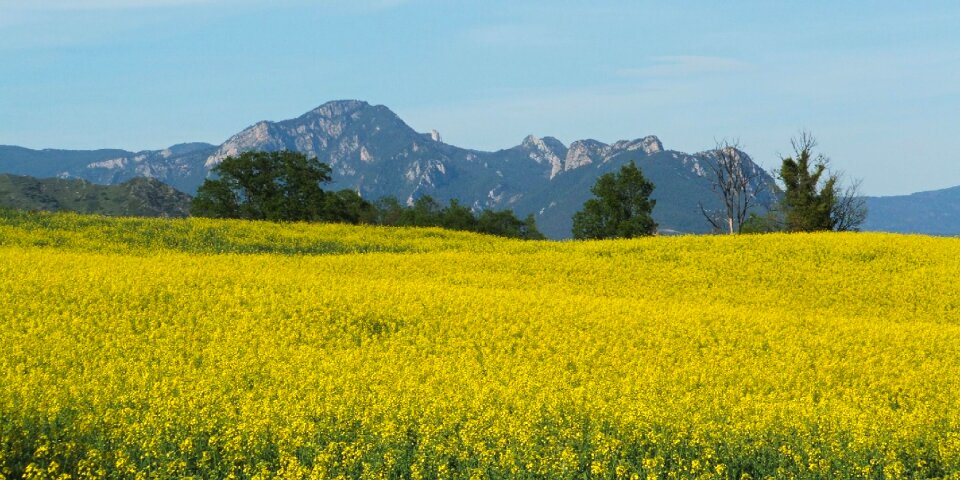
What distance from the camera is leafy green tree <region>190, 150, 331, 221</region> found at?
78.2m

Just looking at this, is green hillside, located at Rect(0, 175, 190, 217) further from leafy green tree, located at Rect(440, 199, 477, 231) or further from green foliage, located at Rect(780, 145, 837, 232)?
green foliage, located at Rect(780, 145, 837, 232)

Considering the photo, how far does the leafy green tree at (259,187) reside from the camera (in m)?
78.2

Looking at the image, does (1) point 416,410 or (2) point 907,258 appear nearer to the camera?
(1) point 416,410

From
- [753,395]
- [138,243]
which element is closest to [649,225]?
[138,243]

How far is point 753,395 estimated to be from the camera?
15445 mm

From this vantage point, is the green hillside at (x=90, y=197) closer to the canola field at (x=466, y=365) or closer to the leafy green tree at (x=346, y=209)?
the leafy green tree at (x=346, y=209)

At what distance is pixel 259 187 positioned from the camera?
7919 centimetres

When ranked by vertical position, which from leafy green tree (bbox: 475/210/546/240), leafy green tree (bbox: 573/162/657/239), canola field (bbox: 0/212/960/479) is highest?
leafy green tree (bbox: 573/162/657/239)

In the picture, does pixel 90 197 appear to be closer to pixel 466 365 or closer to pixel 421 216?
pixel 421 216

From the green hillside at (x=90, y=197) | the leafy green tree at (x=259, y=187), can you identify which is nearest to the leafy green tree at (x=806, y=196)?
the leafy green tree at (x=259, y=187)

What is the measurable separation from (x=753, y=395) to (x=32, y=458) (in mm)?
12144

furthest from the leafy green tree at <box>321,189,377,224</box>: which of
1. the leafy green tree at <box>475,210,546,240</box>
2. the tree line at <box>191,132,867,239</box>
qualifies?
the leafy green tree at <box>475,210,546,240</box>

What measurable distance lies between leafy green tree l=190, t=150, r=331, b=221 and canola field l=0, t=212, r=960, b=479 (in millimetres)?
42353

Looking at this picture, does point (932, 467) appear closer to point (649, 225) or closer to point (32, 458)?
point (32, 458)
